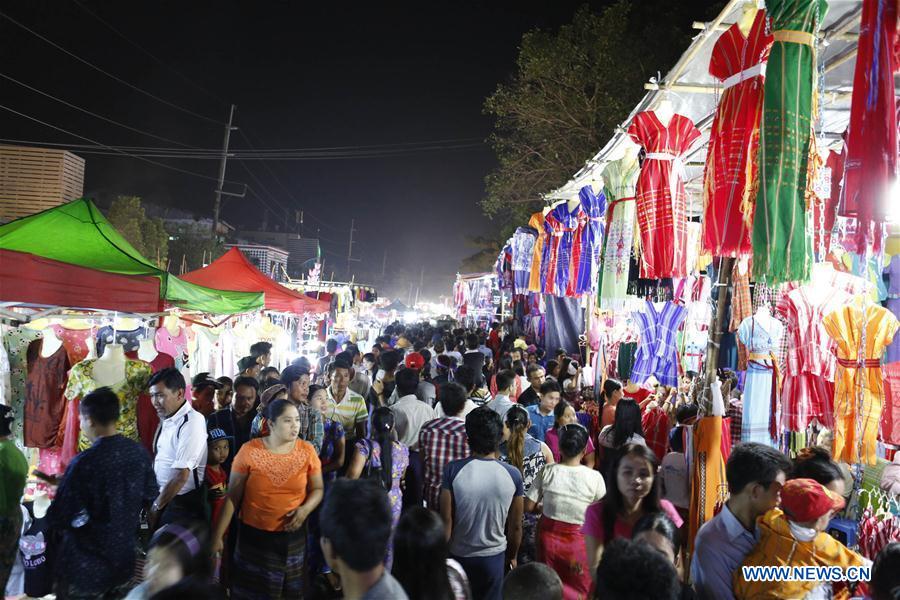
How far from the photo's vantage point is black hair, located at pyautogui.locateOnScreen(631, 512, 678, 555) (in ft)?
8.96

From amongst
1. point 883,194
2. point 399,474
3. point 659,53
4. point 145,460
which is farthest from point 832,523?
point 659,53

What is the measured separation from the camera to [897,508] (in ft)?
12.6

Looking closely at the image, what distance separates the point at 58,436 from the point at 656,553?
6.07 m

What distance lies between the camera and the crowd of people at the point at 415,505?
2400 millimetres

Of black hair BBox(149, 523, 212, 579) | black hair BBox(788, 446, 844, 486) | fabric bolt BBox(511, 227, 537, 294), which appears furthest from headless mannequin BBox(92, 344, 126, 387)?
Result: fabric bolt BBox(511, 227, 537, 294)

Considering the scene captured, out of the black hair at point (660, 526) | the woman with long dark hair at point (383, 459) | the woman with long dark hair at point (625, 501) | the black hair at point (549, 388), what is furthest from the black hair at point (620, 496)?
the black hair at point (549, 388)

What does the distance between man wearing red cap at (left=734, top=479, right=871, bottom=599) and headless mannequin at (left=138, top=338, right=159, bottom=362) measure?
6398mm

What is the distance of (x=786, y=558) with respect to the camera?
2.51 meters

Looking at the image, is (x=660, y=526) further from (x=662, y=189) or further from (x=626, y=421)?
(x=662, y=189)

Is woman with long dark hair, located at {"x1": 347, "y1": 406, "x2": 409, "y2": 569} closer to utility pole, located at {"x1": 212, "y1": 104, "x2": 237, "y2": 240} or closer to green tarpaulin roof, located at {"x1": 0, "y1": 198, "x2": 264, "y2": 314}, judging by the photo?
green tarpaulin roof, located at {"x1": 0, "y1": 198, "x2": 264, "y2": 314}

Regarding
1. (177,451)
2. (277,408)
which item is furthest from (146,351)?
(277,408)

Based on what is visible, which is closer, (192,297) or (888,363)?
(888,363)

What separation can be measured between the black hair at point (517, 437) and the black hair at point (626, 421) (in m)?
0.78

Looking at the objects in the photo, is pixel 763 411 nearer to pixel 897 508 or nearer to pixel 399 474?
pixel 897 508
